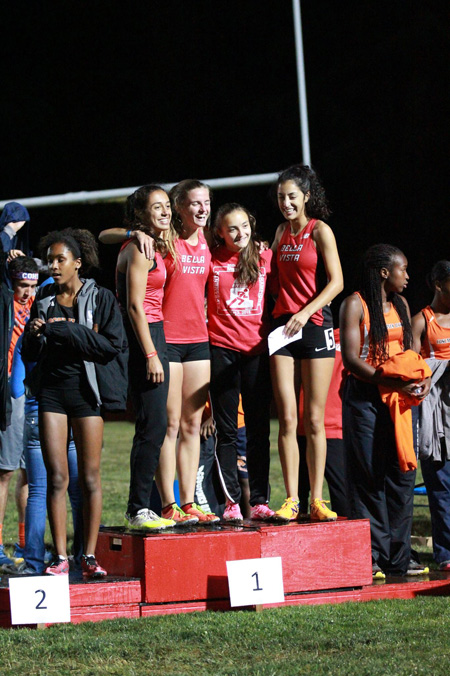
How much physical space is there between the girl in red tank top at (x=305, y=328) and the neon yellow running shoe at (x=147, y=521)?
2.25 feet

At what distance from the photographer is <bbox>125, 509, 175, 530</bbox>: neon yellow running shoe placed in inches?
229

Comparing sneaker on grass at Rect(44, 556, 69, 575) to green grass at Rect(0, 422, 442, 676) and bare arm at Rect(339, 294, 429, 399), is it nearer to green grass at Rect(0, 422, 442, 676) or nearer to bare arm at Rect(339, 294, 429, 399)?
green grass at Rect(0, 422, 442, 676)

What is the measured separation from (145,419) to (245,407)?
72cm

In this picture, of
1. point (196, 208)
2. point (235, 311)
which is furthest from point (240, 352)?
point (196, 208)

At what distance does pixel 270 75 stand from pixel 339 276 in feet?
58.1

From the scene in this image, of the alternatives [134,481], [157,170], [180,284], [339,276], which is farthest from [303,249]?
[157,170]

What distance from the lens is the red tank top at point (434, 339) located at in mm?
6973

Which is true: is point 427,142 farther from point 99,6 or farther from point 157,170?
point 99,6

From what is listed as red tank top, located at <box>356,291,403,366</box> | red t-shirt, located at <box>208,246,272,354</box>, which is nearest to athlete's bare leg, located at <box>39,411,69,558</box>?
red t-shirt, located at <box>208,246,272,354</box>

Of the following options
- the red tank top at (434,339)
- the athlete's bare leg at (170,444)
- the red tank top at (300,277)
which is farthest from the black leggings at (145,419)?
the red tank top at (434,339)

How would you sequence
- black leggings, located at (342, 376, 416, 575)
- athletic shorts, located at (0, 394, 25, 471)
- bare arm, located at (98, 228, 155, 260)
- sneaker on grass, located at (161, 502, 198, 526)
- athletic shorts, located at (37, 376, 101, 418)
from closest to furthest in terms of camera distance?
athletic shorts, located at (37, 376, 101, 418), bare arm, located at (98, 228, 155, 260), sneaker on grass, located at (161, 502, 198, 526), black leggings, located at (342, 376, 416, 575), athletic shorts, located at (0, 394, 25, 471)

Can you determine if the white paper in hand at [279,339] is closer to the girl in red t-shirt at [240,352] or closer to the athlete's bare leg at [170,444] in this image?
the girl in red t-shirt at [240,352]

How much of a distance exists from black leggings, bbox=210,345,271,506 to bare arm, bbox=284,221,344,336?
37cm

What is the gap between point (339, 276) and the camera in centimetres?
617
